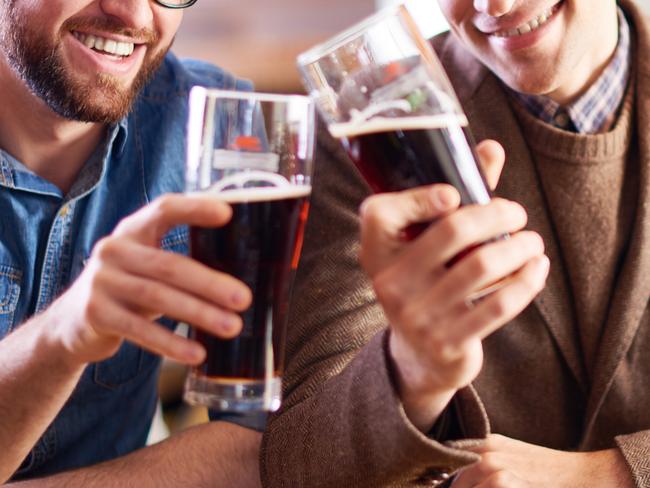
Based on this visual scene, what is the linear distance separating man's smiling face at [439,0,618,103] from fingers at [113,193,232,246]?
918 mm

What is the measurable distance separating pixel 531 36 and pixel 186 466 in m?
1.07

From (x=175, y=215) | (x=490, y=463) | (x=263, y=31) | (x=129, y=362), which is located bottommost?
(x=263, y=31)

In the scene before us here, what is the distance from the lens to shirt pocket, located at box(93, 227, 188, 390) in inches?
66.1

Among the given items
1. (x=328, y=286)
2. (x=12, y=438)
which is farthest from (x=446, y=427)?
(x=12, y=438)

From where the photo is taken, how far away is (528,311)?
159 centimetres

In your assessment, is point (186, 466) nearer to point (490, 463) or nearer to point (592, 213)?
point (490, 463)

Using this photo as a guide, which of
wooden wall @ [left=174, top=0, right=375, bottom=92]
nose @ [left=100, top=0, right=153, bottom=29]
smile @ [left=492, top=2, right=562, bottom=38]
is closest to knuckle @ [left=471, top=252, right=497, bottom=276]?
smile @ [left=492, top=2, right=562, bottom=38]

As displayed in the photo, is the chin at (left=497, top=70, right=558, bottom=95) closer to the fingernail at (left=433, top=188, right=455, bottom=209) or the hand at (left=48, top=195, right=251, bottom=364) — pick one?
the fingernail at (left=433, top=188, right=455, bottom=209)

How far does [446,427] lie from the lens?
3.70ft

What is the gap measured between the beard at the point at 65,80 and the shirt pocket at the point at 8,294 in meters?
0.33

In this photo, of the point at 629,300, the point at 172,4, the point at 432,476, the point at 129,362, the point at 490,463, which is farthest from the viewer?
the point at 129,362

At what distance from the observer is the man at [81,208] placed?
1184 mm

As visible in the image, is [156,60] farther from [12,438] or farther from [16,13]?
[12,438]

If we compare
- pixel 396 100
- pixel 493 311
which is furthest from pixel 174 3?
pixel 493 311
